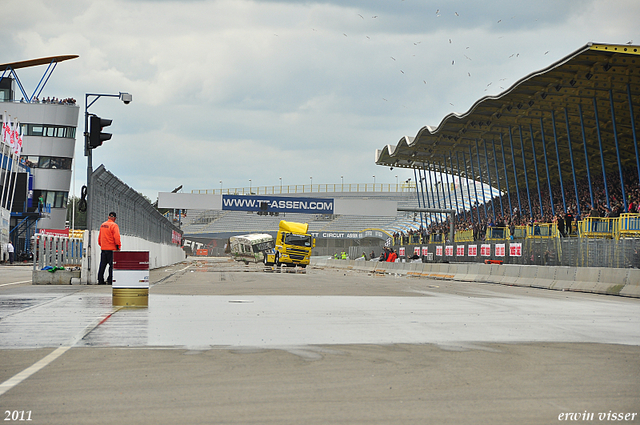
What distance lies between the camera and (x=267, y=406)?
197 inches

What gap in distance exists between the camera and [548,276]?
25.8 m

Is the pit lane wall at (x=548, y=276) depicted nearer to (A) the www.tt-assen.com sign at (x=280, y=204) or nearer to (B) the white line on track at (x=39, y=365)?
(B) the white line on track at (x=39, y=365)

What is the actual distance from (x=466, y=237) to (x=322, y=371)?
44633 mm

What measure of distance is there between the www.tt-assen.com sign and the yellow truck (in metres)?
17.1

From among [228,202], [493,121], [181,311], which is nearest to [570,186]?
[493,121]

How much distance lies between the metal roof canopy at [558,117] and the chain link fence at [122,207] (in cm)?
2177

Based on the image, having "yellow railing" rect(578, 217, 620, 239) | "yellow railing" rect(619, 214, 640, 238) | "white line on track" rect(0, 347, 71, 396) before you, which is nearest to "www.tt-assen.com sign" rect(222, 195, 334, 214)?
"yellow railing" rect(578, 217, 620, 239)

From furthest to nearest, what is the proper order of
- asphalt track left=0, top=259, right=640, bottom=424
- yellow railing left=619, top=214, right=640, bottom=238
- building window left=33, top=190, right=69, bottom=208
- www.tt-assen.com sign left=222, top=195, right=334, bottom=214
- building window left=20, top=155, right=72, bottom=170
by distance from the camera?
building window left=20, top=155, right=72, bottom=170 → building window left=33, top=190, right=69, bottom=208 → www.tt-assen.com sign left=222, top=195, right=334, bottom=214 → yellow railing left=619, top=214, right=640, bottom=238 → asphalt track left=0, top=259, right=640, bottom=424

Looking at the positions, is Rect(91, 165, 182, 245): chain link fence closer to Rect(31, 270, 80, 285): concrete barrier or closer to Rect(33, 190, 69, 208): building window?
Rect(31, 270, 80, 285): concrete barrier

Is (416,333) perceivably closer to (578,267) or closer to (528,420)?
(528,420)

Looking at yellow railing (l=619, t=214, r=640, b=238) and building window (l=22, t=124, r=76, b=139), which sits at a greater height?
building window (l=22, t=124, r=76, b=139)

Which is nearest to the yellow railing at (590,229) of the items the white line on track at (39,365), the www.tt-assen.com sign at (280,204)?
the white line on track at (39,365)

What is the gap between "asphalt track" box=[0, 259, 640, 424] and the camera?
4.88m

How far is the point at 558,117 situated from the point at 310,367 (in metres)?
46.3
